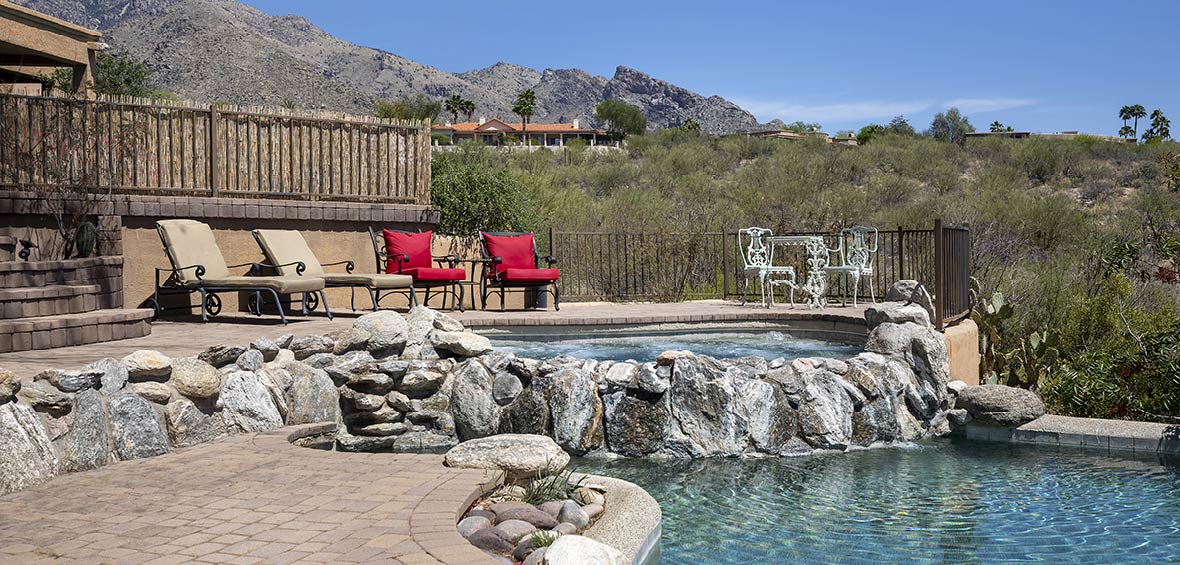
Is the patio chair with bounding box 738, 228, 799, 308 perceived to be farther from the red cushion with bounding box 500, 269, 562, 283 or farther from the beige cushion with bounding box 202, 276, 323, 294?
the beige cushion with bounding box 202, 276, 323, 294

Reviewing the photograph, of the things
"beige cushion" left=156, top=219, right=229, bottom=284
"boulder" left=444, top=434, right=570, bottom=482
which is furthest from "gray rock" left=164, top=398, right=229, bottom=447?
"beige cushion" left=156, top=219, right=229, bottom=284

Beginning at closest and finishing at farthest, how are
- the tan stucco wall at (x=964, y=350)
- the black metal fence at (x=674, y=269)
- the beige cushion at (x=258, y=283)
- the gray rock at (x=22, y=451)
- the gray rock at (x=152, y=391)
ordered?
the gray rock at (x=22, y=451), the gray rock at (x=152, y=391), the tan stucco wall at (x=964, y=350), the beige cushion at (x=258, y=283), the black metal fence at (x=674, y=269)

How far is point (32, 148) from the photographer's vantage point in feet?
28.9

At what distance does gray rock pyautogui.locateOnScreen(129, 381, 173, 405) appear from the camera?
5113mm

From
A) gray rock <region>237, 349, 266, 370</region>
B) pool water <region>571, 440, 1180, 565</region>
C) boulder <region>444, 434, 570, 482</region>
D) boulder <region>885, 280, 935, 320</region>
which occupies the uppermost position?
boulder <region>885, 280, 935, 320</region>

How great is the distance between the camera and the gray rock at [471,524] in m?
3.70

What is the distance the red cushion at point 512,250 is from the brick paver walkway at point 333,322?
0.60m

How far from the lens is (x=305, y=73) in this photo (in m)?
55.9

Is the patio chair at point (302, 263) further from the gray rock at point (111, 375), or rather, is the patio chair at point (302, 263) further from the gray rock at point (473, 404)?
the gray rock at point (111, 375)

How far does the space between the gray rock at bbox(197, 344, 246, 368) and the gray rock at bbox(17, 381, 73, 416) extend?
1.10 meters

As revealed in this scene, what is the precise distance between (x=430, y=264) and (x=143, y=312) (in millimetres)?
3832

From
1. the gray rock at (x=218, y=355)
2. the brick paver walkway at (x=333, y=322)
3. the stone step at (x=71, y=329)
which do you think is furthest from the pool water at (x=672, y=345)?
the stone step at (x=71, y=329)

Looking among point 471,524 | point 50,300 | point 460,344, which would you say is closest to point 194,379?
point 460,344

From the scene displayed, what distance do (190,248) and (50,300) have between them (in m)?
1.76
